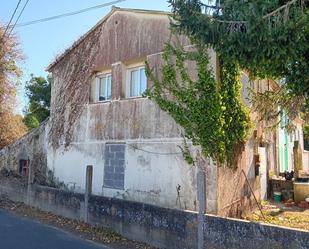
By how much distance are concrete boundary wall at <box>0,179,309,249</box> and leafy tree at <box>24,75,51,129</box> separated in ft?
62.8

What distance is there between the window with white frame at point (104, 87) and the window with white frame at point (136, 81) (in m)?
1.14

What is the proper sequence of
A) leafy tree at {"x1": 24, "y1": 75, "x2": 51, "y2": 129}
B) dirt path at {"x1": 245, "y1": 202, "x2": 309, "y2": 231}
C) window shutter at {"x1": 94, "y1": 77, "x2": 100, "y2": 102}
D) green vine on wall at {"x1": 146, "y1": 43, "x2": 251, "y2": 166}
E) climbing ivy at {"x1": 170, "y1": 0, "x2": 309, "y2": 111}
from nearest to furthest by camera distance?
1. climbing ivy at {"x1": 170, "y1": 0, "x2": 309, "y2": 111}
2. green vine on wall at {"x1": 146, "y1": 43, "x2": 251, "y2": 166}
3. dirt path at {"x1": 245, "y1": 202, "x2": 309, "y2": 231}
4. window shutter at {"x1": 94, "y1": 77, "x2": 100, "y2": 102}
5. leafy tree at {"x1": 24, "y1": 75, "x2": 51, "y2": 129}

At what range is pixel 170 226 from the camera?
8227mm

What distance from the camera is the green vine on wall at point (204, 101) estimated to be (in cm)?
1021

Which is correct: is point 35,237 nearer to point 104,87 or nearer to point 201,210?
point 201,210

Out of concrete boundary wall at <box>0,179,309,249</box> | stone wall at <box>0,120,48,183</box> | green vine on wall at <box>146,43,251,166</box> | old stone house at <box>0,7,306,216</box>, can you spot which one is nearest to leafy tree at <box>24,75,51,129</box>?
stone wall at <box>0,120,48,183</box>

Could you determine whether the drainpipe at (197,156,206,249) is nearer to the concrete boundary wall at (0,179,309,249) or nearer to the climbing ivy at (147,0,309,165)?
the concrete boundary wall at (0,179,309,249)

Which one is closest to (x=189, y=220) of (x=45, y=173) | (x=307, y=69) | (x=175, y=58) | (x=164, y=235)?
(x=164, y=235)

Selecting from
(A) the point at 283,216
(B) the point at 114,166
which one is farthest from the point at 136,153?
(A) the point at 283,216

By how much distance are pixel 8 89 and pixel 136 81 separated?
39.6 ft

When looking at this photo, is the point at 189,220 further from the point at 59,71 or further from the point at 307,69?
the point at 59,71

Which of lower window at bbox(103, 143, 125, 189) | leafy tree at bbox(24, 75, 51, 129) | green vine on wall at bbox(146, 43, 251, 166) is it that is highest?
leafy tree at bbox(24, 75, 51, 129)

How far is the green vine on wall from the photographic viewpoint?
10.2m

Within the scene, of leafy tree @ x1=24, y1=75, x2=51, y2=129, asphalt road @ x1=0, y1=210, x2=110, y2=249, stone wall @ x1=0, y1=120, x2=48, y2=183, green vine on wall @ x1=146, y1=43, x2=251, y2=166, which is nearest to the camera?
asphalt road @ x1=0, y1=210, x2=110, y2=249
